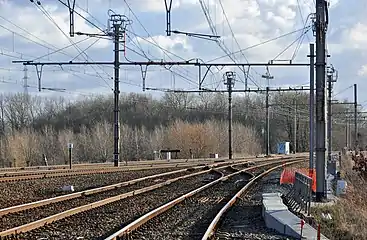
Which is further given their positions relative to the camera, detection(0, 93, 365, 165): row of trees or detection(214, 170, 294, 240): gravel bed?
detection(0, 93, 365, 165): row of trees

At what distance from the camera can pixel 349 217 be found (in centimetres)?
1556

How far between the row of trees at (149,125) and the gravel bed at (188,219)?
153 ft

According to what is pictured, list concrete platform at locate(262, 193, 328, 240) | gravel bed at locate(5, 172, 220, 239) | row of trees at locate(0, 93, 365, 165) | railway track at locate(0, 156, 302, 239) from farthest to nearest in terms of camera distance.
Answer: row of trees at locate(0, 93, 365, 165) → railway track at locate(0, 156, 302, 239) → gravel bed at locate(5, 172, 220, 239) → concrete platform at locate(262, 193, 328, 240)

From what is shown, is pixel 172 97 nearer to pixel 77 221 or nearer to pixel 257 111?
pixel 257 111

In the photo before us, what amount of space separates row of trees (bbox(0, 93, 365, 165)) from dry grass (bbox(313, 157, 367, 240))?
52.3 m

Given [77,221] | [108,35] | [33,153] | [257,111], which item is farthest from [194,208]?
[257,111]

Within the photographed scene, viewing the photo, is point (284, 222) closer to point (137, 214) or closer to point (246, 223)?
point (246, 223)

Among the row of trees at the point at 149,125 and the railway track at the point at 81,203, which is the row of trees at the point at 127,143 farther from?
the railway track at the point at 81,203

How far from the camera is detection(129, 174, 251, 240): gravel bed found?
13945 millimetres

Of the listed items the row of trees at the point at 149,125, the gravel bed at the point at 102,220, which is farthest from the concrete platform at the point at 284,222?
the row of trees at the point at 149,125

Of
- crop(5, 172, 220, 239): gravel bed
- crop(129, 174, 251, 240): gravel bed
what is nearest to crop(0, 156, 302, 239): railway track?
crop(5, 172, 220, 239): gravel bed

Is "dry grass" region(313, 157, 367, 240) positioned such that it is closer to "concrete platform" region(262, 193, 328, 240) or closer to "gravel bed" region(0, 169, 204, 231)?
"concrete platform" region(262, 193, 328, 240)

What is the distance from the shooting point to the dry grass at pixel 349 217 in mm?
13656

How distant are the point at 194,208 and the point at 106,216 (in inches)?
141
